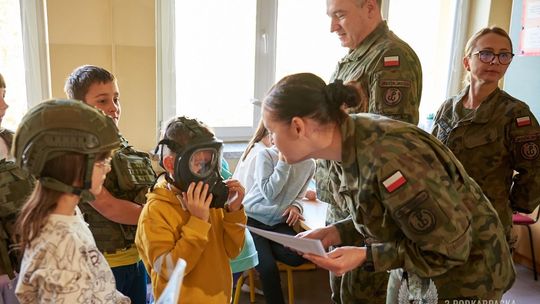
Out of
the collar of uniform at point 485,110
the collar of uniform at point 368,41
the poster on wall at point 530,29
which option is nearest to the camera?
the collar of uniform at point 368,41

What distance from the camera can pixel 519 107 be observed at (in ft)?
6.37

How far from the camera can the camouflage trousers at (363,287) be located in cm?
163

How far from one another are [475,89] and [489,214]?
108cm

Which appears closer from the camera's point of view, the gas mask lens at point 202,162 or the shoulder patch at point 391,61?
the gas mask lens at point 202,162

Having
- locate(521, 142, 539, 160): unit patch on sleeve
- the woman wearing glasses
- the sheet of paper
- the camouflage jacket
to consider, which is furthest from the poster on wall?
the sheet of paper

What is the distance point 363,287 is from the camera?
1.64 metres

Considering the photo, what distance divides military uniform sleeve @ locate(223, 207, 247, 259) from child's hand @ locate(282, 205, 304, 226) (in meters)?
0.96

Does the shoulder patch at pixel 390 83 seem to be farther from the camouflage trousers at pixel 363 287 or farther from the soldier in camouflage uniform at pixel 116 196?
the soldier in camouflage uniform at pixel 116 196

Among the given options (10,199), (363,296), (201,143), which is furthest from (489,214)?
(10,199)

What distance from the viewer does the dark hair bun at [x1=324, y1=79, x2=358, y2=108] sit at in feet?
3.87

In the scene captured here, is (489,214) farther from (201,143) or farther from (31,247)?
(31,247)

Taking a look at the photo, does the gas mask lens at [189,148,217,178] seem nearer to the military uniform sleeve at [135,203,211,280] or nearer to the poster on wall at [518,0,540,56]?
the military uniform sleeve at [135,203,211,280]

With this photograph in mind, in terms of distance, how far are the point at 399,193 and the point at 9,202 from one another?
3.61 ft

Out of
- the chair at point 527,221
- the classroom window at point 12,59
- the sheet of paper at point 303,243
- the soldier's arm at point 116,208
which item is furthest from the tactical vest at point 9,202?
the chair at point 527,221
